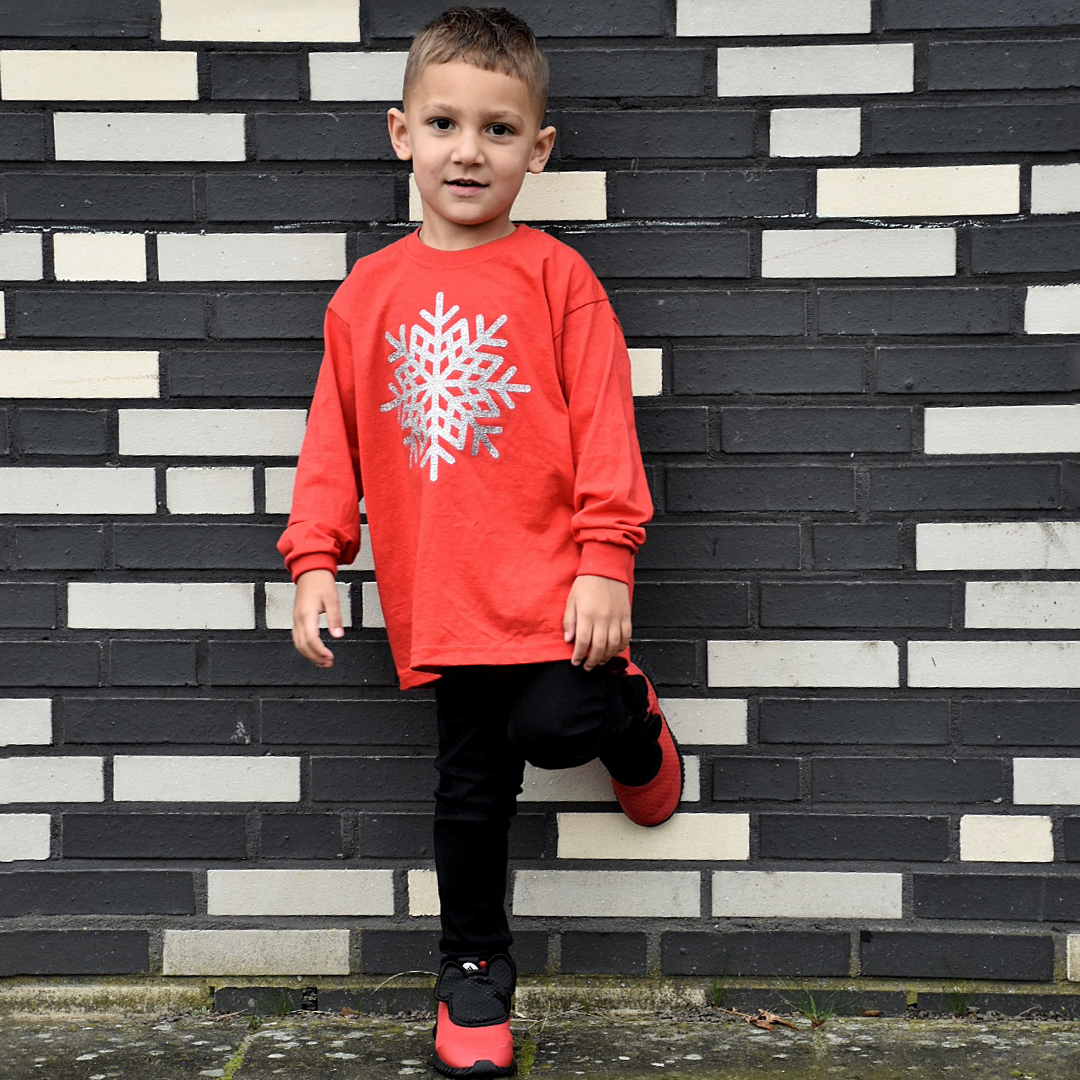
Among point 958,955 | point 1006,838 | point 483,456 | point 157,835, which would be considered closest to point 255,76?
point 483,456

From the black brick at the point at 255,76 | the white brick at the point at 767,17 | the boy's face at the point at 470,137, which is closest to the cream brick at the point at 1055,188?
the white brick at the point at 767,17

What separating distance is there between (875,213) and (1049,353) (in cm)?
47

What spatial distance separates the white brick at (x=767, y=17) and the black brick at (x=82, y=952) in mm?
2284

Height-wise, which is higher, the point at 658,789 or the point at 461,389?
the point at 461,389

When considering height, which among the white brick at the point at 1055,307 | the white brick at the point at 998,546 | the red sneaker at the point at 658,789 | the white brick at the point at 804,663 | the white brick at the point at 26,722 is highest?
the white brick at the point at 1055,307

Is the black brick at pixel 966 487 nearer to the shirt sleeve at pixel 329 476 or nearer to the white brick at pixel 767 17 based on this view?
the white brick at pixel 767 17

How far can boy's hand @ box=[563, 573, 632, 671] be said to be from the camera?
202cm

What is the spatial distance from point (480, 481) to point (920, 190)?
114 cm

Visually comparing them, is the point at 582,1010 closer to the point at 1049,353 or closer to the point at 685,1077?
the point at 685,1077

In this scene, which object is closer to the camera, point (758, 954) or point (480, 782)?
point (480, 782)

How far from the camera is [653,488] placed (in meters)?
2.48

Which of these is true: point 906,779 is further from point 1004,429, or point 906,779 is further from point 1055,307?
point 1055,307

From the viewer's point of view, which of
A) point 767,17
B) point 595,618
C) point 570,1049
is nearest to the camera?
point 595,618

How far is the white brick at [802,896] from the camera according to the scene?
249 cm
